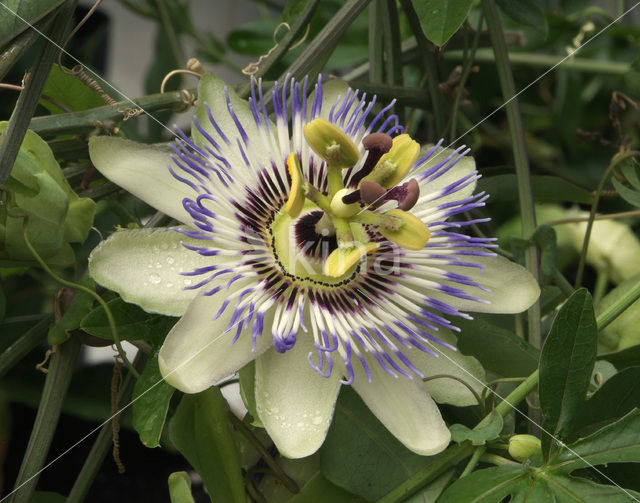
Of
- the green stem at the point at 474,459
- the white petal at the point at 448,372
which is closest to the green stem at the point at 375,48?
the white petal at the point at 448,372

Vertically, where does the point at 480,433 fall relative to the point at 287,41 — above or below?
below

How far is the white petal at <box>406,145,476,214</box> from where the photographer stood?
2.65 ft

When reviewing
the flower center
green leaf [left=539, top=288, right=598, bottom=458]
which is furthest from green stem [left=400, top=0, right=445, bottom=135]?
green leaf [left=539, top=288, right=598, bottom=458]

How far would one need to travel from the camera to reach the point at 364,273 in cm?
79

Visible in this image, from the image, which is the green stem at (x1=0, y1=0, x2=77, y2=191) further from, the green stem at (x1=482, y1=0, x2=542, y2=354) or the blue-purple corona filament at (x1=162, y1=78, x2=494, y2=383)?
the green stem at (x1=482, y1=0, x2=542, y2=354)

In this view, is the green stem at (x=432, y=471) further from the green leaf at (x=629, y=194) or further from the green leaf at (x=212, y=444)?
the green leaf at (x=629, y=194)

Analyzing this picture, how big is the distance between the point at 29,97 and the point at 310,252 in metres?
0.30

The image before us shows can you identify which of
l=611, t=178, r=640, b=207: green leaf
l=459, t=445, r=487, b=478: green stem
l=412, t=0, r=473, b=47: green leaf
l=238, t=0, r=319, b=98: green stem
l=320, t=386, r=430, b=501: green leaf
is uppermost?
l=412, t=0, r=473, b=47: green leaf

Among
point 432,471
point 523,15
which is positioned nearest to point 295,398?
point 432,471

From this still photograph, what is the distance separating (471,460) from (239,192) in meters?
0.34

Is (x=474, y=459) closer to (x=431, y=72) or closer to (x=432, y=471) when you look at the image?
(x=432, y=471)

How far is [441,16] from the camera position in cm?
82

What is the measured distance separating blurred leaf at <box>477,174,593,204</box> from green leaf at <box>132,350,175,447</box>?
0.46 m

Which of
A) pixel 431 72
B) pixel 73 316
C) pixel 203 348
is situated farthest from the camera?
pixel 431 72
